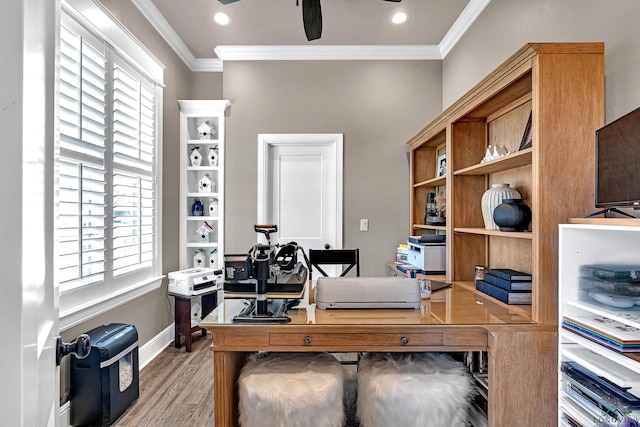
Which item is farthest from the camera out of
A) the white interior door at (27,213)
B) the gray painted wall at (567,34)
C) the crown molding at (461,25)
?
the crown molding at (461,25)

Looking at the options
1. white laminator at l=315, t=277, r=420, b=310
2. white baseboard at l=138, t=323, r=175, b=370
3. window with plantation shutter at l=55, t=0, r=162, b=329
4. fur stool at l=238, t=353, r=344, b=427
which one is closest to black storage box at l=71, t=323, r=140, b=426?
window with plantation shutter at l=55, t=0, r=162, b=329

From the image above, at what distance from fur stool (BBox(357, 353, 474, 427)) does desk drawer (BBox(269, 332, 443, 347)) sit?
0.46 feet

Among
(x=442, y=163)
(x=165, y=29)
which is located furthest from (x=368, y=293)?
(x=165, y=29)

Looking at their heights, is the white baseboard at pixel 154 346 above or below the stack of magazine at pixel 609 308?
below

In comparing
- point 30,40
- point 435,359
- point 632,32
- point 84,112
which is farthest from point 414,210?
point 30,40

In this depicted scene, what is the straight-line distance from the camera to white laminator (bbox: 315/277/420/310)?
5.91ft

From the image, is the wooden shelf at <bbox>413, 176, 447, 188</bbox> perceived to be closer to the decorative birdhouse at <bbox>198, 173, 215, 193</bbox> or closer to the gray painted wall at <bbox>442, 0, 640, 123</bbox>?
the gray painted wall at <bbox>442, 0, 640, 123</bbox>

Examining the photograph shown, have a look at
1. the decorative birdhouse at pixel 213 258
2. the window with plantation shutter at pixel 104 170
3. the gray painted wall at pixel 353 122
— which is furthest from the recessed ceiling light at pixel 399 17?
the decorative birdhouse at pixel 213 258

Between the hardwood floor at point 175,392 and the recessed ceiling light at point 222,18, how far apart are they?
311 centimetres

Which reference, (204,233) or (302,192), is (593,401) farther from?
(204,233)

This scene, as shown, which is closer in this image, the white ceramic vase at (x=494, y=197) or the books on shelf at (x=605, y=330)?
the books on shelf at (x=605, y=330)

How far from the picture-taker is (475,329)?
1.62m

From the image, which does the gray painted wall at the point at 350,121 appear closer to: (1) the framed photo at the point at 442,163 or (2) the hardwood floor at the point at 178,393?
(1) the framed photo at the point at 442,163

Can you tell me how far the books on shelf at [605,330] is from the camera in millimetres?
1124
